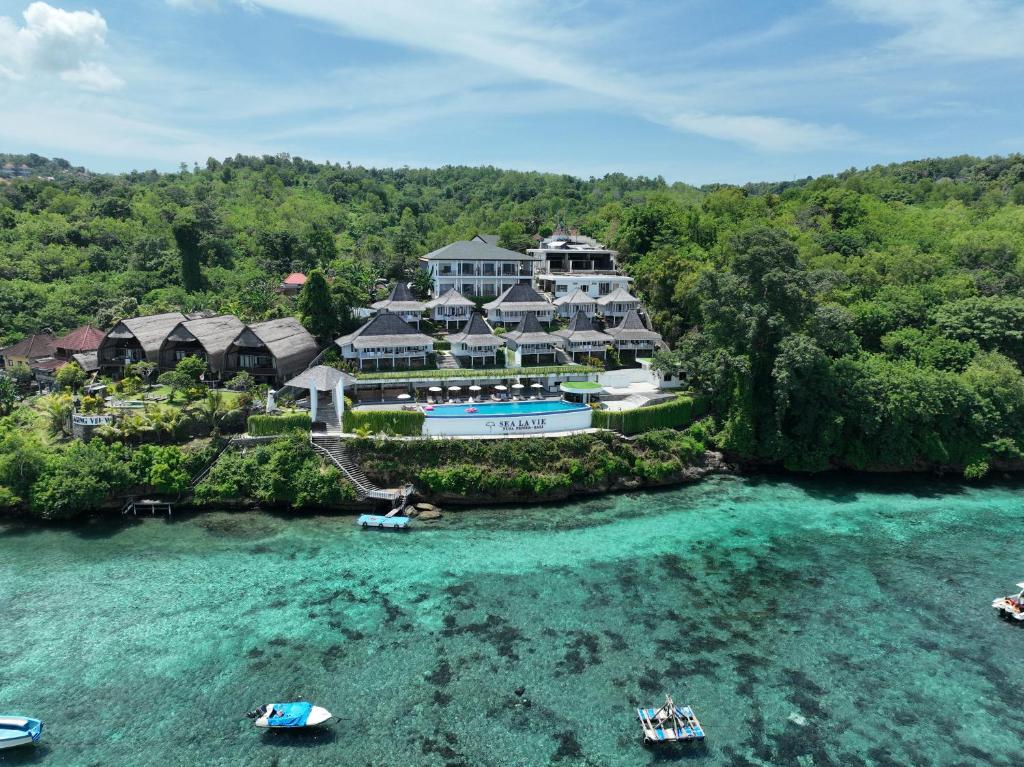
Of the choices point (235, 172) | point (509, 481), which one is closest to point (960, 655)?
point (509, 481)

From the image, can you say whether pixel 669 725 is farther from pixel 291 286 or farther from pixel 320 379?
pixel 291 286

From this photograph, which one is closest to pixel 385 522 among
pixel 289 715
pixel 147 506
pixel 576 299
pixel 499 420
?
pixel 499 420

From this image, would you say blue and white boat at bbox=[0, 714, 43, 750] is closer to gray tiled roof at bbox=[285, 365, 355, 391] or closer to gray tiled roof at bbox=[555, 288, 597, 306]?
gray tiled roof at bbox=[285, 365, 355, 391]

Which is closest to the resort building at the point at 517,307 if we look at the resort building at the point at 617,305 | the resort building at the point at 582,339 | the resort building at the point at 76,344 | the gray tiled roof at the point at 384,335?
the resort building at the point at 582,339

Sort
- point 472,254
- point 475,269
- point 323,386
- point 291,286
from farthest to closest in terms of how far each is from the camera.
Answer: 1. point 291,286
2. point 475,269
3. point 472,254
4. point 323,386

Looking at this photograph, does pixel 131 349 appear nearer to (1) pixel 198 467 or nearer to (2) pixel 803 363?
(1) pixel 198 467

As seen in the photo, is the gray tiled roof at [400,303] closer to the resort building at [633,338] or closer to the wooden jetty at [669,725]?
the resort building at [633,338]
